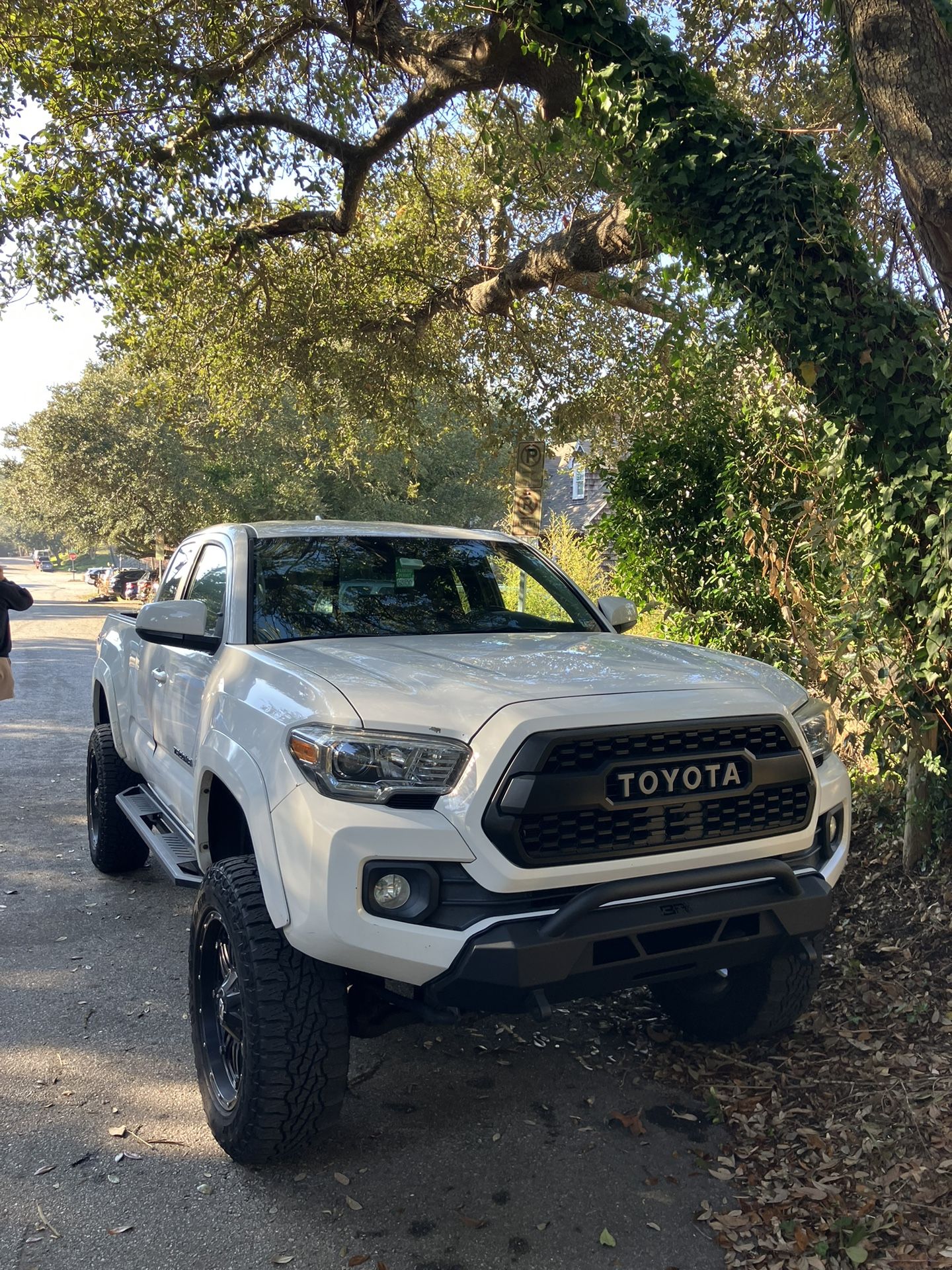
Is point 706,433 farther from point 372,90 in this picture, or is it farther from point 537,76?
point 372,90

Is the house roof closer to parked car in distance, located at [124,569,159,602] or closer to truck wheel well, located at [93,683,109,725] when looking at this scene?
parked car in distance, located at [124,569,159,602]

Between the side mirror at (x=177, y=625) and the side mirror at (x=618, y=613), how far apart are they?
173 cm

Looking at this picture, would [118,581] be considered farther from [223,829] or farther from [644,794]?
[644,794]

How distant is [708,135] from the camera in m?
4.68

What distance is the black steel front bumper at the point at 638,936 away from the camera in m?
2.50

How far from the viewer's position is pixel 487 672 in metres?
3.07

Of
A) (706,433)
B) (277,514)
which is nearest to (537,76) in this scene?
(706,433)

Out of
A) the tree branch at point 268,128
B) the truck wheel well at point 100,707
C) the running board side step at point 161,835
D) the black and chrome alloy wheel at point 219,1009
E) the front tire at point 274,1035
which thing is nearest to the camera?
the front tire at point 274,1035

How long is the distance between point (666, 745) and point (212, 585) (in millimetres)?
2396

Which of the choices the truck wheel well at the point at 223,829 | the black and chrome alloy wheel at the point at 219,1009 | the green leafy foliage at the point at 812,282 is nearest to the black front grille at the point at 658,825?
the black and chrome alloy wheel at the point at 219,1009

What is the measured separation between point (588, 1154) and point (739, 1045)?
924mm

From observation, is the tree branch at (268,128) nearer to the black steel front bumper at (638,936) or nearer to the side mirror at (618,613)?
the side mirror at (618,613)

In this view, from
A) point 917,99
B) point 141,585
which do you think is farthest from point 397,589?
point 141,585

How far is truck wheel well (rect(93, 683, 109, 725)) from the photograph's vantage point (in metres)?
6.16
